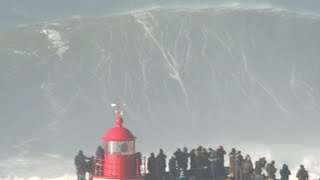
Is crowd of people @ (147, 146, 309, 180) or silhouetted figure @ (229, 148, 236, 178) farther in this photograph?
silhouetted figure @ (229, 148, 236, 178)

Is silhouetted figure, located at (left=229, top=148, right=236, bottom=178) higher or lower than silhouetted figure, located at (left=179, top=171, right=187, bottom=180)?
higher

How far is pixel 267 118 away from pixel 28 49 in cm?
1140

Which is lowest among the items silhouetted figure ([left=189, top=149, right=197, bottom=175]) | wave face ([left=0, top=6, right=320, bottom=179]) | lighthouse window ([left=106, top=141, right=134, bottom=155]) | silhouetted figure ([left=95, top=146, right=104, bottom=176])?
silhouetted figure ([left=95, top=146, right=104, bottom=176])

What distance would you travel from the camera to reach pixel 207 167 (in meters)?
20.0

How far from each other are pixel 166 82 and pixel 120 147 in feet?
77.3

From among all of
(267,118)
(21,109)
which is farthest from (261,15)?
(21,109)

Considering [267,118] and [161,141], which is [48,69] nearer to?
[161,141]

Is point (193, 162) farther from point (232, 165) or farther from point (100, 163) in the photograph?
point (100, 163)

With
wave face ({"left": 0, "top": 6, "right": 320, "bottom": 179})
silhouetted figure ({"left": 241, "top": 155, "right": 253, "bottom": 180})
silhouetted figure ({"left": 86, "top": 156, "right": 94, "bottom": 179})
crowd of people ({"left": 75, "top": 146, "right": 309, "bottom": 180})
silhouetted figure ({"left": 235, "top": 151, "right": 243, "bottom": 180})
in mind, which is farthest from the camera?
wave face ({"left": 0, "top": 6, "right": 320, "bottom": 179})

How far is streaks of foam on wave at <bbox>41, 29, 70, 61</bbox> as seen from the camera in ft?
133

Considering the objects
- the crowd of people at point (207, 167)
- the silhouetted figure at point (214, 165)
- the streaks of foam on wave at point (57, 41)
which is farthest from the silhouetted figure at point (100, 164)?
the streaks of foam on wave at point (57, 41)

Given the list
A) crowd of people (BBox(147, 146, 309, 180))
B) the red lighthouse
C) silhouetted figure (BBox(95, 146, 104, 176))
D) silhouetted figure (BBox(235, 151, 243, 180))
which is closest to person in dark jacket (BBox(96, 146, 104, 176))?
silhouetted figure (BBox(95, 146, 104, 176))

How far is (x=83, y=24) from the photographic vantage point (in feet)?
145

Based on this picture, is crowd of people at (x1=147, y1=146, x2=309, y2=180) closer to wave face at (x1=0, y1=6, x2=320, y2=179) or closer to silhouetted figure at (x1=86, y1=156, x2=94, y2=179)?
silhouetted figure at (x1=86, y1=156, x2=94, y2=179)
